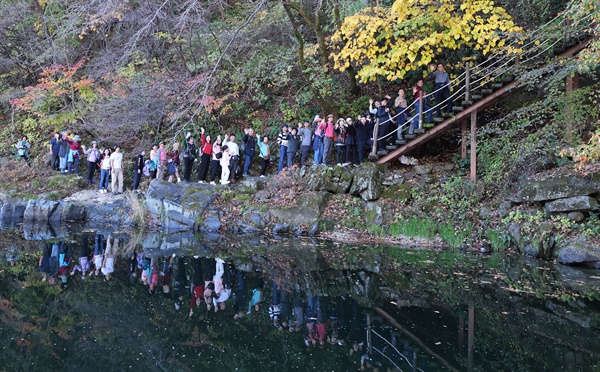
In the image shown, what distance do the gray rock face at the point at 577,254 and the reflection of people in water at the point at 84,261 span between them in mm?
9683

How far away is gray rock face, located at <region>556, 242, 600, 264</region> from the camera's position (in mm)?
10922

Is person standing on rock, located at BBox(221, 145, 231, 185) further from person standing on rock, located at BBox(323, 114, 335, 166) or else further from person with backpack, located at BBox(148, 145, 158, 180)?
person standing on rock, located at BBox(323, 114, 335, 166)

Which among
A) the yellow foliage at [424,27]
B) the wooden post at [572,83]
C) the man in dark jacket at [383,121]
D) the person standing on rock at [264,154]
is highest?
the yellow foliage at [424,27]

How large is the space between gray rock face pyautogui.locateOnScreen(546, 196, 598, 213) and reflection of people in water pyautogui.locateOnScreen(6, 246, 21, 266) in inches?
462

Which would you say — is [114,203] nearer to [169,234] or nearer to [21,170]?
[169,234]

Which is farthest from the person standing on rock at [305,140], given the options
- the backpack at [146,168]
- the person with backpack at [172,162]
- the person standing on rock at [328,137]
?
the backpack at [146,168]

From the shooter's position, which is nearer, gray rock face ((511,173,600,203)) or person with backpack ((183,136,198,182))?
gray rock face ((511,173,600,203))

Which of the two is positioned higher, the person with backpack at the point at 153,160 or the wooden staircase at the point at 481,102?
the wooden staircase at the point at 481,102

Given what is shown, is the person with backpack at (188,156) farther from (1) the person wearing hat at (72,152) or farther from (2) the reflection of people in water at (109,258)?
(1) the person wearing hat at (72,152)

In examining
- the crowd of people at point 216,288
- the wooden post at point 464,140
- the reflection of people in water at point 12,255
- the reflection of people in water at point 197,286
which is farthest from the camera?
the wooden post at point 464,140

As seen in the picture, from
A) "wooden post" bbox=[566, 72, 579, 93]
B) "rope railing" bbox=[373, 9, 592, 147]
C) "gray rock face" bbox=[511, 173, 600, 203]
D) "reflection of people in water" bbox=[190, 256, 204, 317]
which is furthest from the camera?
"wooden post" bbox=[566, 72, 579, 93]

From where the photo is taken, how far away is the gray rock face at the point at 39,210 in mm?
17266

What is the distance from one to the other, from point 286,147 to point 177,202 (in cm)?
386

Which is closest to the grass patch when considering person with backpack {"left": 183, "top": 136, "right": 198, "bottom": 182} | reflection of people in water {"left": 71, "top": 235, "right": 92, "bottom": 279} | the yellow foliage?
the yellow foliage
